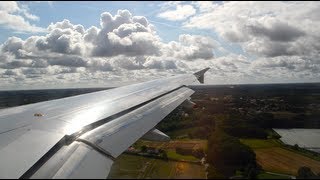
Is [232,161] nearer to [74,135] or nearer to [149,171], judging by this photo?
[149,171]

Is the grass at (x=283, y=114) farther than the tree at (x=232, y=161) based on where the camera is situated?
Yes

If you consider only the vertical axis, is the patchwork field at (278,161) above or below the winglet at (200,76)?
below

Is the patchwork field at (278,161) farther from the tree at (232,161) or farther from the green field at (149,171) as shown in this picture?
the green field at (149,171)

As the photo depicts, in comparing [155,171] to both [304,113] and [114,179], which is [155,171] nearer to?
[114,179]

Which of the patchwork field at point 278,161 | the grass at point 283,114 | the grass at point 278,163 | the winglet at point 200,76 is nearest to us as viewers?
the grass at point 278,163

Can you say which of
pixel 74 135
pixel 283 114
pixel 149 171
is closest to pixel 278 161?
pixel 149 171

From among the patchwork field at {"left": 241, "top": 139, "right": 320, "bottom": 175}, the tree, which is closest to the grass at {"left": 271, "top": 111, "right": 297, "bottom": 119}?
the patchwork field at {"left": 241, "top": 139, "right": 320, "bottom": 175}

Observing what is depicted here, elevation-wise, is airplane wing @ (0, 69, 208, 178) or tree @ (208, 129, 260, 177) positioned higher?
airplane wing @ (0, 69, 208, 178)

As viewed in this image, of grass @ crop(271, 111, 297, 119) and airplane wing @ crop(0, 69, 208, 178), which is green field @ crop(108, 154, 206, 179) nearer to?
airplane wing @ crop(0, 69, 208, 178)

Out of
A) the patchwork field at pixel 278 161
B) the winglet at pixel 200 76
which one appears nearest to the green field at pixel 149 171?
the patchwork field at pixel 278 161
